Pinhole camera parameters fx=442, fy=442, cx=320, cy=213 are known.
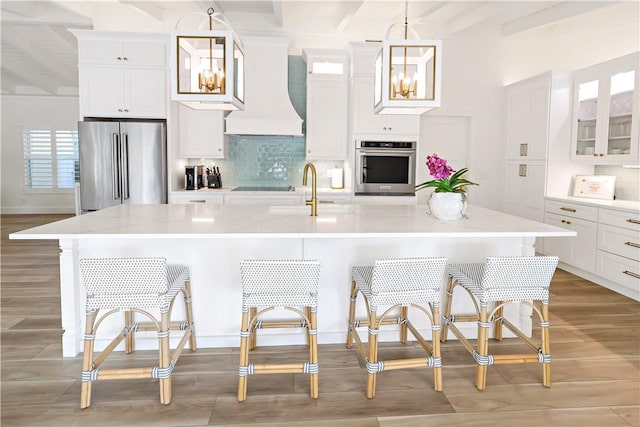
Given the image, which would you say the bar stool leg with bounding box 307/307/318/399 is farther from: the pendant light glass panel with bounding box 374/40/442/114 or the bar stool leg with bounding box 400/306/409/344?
the pendant light glass panel with bounding box 374/40/442/114

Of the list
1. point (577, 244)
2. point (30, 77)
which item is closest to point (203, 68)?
point (577, 244)

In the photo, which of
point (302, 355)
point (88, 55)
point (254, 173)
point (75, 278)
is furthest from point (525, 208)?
point (88, 55)

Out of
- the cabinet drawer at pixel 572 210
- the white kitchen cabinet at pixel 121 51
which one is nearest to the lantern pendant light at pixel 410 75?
the cabinet drawer at pixel 572 210

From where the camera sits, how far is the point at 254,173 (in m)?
5.79

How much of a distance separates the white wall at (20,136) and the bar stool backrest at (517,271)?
975 cm

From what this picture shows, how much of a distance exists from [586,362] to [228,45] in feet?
9.52

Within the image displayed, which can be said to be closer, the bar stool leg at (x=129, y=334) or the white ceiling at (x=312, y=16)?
the bar stool leg at (x=129, y=334)

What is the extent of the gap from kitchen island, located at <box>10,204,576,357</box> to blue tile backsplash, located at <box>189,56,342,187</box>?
2684 mm

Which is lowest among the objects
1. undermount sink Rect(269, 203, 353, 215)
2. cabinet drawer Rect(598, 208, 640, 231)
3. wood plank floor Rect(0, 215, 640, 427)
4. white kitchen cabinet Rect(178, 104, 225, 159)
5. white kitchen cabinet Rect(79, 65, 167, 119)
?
wood plank floor Rect(0, 215, 640, 427)

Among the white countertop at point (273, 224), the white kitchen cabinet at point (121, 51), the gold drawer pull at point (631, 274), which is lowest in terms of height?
the gold drawer pull at point (631, 274)

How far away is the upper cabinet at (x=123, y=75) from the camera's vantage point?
486 cm

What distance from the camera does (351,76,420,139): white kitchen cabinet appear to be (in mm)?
5234

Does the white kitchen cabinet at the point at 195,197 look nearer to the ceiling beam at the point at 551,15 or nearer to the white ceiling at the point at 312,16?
the white ceiling at the point at 312,16

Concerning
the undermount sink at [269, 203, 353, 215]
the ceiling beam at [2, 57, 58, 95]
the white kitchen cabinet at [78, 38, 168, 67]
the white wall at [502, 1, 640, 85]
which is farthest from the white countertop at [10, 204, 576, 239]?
the ceiling beam at [2, 57, 58, 95]
